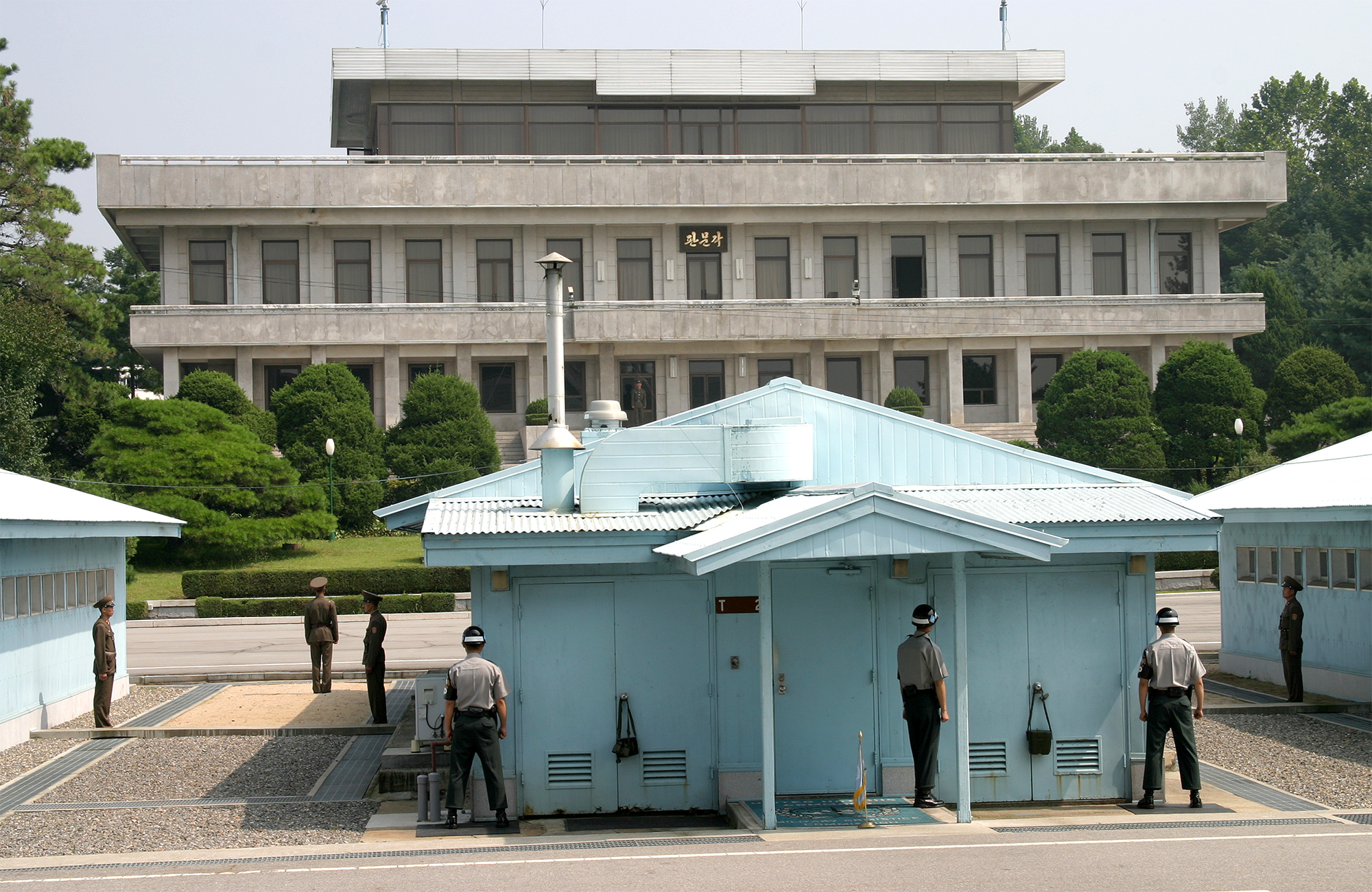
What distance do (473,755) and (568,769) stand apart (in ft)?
3.42

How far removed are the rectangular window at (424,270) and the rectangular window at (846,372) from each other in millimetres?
16163

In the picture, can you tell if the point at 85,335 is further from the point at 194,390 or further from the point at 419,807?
the point at 419,807

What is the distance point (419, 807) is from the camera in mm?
11930

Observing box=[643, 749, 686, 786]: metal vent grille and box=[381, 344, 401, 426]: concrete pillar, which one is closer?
box=[643, 749, 686, 786]: metal vent grille

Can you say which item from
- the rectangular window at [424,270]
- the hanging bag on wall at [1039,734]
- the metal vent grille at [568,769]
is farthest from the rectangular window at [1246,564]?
the rectangular window at [424,270]

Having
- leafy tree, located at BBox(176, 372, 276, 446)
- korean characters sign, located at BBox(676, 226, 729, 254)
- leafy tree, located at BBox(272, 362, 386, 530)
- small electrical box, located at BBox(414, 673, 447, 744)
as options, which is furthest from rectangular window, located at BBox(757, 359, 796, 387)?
small electrical box, located at BBox(414, 673, 447, 744)

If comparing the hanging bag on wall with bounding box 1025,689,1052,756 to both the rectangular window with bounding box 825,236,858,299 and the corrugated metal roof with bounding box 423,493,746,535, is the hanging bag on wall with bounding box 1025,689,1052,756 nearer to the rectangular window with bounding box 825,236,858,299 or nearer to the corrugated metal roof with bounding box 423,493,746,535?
the corrugated metal roof with bounding box 423,493,746,535

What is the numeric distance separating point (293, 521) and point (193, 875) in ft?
92.9

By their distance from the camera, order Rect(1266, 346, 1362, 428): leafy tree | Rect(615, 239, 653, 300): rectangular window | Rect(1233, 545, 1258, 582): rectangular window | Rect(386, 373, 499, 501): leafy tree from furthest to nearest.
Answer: Rect(615, 239, 653, 300): rectangular window < Rect(1266, 346, 1362, 428): leafy tree < Rect(386, 373, 499, 501): leafy tree < Rect(1233, 545, 1258, 582): rectangular window

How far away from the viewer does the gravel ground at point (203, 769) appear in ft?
44.1

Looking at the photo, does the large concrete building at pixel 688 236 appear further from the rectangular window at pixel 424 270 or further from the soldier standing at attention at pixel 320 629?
the soldier standing at attention at pixel 320 629

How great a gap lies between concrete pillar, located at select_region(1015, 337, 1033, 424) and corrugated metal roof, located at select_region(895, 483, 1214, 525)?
40.1m

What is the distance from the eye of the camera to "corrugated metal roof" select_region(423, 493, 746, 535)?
12.1m

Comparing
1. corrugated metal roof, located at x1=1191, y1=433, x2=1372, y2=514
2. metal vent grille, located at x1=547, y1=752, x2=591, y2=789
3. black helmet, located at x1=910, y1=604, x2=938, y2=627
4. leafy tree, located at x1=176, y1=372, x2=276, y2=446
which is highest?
leafy tree, located at x1=176, y1=372, x2=276, y2=446
